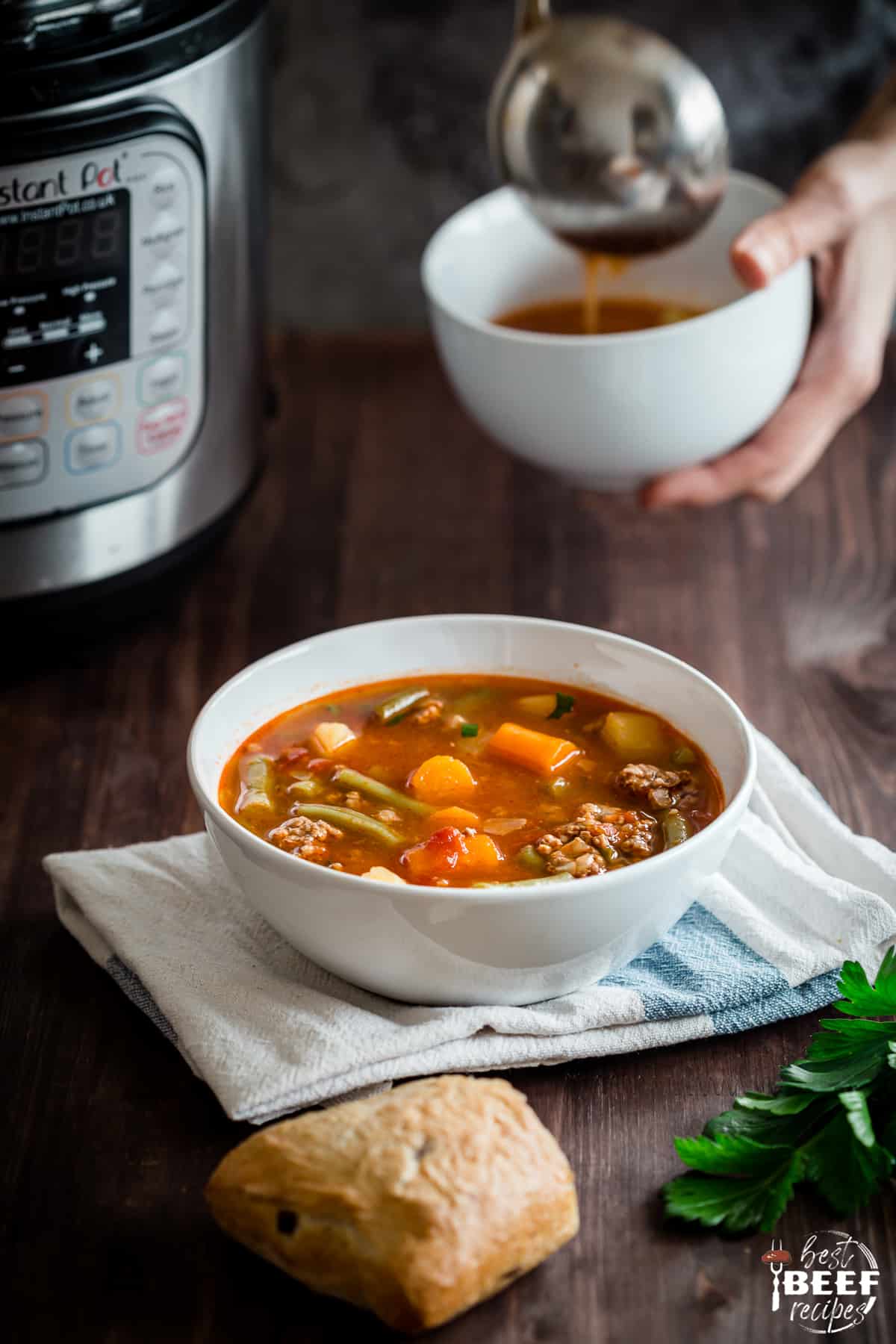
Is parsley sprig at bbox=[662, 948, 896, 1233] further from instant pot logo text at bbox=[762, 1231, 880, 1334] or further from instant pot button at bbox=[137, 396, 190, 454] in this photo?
instant pot button at bbox=[137, 396, 190, 454]

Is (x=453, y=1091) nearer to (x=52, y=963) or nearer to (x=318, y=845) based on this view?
(x=318, y=845)

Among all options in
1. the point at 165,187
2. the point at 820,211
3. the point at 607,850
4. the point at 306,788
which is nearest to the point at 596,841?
the point at 607,850

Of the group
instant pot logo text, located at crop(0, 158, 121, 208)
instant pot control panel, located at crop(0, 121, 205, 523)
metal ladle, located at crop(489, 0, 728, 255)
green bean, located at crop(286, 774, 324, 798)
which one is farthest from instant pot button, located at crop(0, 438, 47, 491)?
metal ladle, located at crop(489, 0, 728, 255)

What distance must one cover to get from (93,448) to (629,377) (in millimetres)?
520

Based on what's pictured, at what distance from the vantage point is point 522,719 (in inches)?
51.7

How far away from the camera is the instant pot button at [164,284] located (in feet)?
4.88

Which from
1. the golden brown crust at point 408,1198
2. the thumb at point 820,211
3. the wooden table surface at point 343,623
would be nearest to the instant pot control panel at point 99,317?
the wooden table surface at point 343,623

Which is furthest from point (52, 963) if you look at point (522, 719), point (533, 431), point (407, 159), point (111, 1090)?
point (407, 159)

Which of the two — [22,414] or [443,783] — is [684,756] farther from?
[22,414]

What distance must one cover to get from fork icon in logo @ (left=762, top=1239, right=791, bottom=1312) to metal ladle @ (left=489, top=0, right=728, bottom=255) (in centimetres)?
99

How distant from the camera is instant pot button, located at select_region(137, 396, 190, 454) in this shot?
5.07 ft

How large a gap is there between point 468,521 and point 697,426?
0.38m

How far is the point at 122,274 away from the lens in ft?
4.80

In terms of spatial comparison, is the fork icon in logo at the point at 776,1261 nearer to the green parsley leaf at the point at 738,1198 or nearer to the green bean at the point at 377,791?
the green parsley leaf at the point at 738,1198
